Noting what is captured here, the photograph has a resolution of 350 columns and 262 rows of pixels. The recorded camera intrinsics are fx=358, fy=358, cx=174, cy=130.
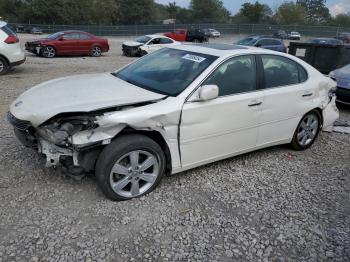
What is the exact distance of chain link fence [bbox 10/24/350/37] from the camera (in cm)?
4719

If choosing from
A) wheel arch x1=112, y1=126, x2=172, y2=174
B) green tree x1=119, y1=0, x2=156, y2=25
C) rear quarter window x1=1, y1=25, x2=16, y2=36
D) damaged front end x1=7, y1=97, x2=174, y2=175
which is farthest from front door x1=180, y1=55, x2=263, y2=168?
green tree x1=119, y1=0, x2=156, y2=25

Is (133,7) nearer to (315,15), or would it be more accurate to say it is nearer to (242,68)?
(315,15)

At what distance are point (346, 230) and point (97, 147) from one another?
8.47ft

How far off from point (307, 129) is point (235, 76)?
176cm

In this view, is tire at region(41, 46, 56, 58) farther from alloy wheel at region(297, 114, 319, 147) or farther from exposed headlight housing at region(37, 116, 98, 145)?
exposed headlight housing at region(37, 116, 98, 145)

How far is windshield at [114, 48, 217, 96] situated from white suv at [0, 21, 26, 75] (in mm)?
7205

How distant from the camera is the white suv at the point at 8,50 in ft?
34.3

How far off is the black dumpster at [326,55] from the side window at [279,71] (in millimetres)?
6141

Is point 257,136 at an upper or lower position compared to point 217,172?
upper

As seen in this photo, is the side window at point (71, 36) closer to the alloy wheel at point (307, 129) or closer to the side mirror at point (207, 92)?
the alloy wheel at point (307, 129)

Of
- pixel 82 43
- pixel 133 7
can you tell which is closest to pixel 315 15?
pixel 133 7

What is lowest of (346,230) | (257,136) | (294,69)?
(346,230)

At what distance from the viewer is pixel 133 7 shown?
256 ft

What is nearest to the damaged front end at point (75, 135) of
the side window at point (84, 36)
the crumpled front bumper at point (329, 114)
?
the crumpled front bumper at point (329, 114)
